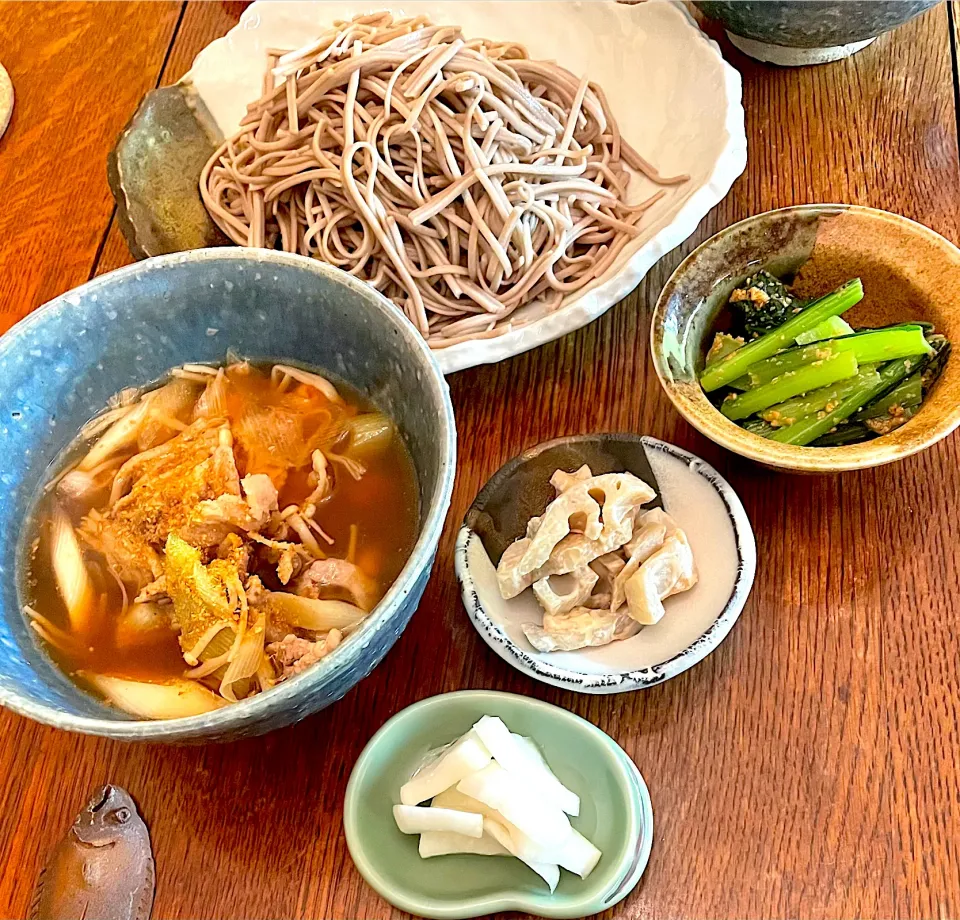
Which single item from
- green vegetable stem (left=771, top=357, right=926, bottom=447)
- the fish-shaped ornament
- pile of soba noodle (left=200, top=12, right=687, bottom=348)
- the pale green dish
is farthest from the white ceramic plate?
the fish-shaped ornament

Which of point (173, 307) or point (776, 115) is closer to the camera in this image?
point (173, 307)

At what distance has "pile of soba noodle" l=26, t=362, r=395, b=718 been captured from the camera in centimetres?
101

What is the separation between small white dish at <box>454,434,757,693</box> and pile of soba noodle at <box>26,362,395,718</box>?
7.1 inches

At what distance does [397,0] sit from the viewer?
1823 mm

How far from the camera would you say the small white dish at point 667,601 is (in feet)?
3.61

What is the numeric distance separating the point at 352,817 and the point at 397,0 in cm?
160

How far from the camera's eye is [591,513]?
1191 millimetres

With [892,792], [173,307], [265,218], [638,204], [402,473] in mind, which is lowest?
[892,792]

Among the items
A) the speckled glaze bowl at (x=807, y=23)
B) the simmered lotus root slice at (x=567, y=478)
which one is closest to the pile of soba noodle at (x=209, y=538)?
the simmered lotus root slice at (x=567, y=478)

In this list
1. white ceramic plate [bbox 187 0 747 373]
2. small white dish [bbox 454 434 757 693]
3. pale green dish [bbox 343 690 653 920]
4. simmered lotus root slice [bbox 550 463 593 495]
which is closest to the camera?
pale green dish [bbox 343 690 653 920]

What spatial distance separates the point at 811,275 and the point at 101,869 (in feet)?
4.34

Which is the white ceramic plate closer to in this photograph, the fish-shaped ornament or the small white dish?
the small white dish

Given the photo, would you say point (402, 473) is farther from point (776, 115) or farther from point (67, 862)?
point (776, 115)

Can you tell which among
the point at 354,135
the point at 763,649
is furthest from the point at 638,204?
the point at 763,649
